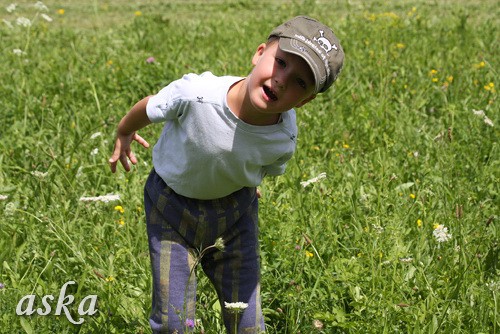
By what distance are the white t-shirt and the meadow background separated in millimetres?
455

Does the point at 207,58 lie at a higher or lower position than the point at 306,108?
higher

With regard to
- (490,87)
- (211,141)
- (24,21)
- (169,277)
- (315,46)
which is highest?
(24,21)

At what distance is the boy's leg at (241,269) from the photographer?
2.78 metres

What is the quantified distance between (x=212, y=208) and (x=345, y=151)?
6.02ft

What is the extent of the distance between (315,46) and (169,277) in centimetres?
83

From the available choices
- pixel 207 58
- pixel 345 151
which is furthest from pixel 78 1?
pixel 345 151

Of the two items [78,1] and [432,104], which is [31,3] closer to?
[78,1]

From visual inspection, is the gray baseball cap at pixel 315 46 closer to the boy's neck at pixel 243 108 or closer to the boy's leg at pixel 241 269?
the boy's neck at pixel 243 108

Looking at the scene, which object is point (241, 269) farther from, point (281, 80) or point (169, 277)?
point (281, 80)

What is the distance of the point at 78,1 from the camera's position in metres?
8.44

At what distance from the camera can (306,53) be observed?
2.36m

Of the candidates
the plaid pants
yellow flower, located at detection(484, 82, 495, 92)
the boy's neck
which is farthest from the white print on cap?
yellow flower, located at detection(484, 82, 495, 92)

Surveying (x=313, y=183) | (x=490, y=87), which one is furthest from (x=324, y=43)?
(x=490, y=87)

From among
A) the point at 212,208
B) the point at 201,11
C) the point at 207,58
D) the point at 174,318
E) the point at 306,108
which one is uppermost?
the point at 201,11
